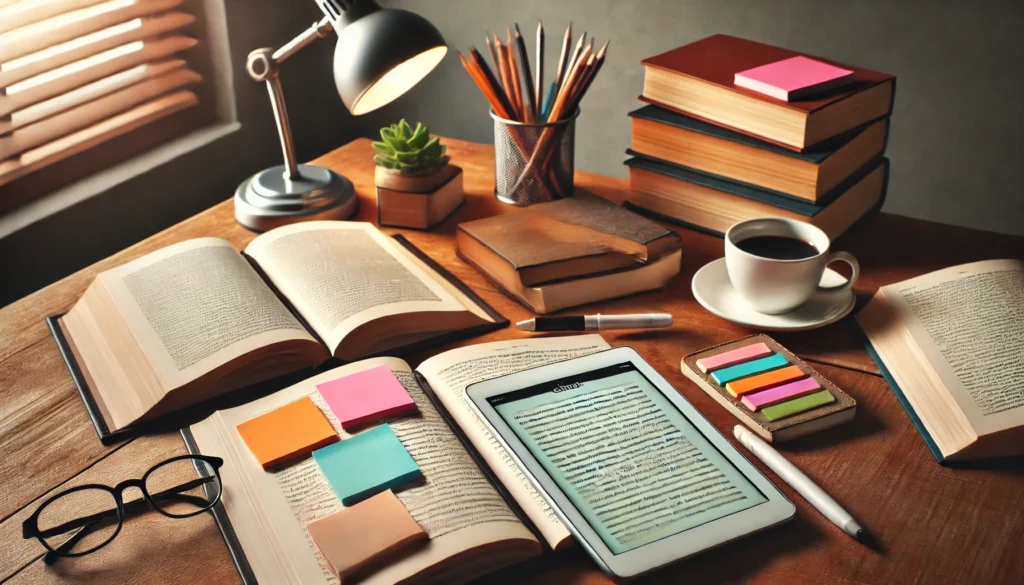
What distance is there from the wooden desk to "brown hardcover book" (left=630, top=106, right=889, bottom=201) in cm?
13

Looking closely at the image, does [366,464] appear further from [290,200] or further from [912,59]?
[912,59]

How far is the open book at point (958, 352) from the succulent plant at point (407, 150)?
0.58 m

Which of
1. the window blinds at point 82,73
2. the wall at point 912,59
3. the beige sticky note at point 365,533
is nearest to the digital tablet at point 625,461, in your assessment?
the beige sticky note at point 365,533

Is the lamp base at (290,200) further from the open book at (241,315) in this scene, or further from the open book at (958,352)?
the open book at (958,352)

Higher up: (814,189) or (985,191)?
(814,189)

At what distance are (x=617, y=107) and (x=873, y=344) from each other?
1016 mm

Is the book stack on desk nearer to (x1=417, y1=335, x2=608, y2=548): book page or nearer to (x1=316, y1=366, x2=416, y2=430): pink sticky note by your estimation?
(x1=417, y1=335, x2=608, y2=548): book page

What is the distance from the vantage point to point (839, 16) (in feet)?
5.03

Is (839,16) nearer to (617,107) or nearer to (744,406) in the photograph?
(617,107)

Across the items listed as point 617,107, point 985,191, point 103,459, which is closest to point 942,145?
point 985,191

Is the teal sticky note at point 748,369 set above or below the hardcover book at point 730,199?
below

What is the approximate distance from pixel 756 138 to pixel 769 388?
37cm

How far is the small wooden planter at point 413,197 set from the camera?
119 cm

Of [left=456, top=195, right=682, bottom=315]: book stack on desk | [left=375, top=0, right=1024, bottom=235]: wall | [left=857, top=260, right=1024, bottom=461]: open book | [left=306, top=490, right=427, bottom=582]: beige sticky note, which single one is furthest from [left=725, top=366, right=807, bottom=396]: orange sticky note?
[left=375, top=0, right=1024, bottom=235]: wall
